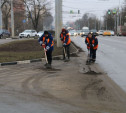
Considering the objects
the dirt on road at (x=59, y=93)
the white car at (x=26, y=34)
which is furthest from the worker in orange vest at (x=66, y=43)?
the white car at (x=26, y=34)

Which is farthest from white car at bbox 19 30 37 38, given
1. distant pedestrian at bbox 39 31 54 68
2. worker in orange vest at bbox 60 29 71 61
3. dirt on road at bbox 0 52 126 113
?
dirt on road at bbox 0 52 126 113

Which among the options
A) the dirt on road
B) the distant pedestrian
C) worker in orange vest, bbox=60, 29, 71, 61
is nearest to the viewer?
the dirt on road

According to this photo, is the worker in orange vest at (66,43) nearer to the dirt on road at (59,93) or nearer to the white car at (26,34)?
the dirt on road at (59,93)

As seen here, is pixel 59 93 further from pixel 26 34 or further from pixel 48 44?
pixel 26 34

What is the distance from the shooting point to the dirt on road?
4.95 m

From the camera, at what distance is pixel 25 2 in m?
55.4

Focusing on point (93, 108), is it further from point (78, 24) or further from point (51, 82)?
point (78, 24)

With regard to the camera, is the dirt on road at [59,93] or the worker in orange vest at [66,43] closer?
the dirt on road at [59,93]

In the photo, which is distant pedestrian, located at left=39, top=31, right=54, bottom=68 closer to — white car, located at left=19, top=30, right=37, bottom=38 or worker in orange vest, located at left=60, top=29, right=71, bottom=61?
worker in orange vest, located at left=60, top=29, right=71, bottom=61

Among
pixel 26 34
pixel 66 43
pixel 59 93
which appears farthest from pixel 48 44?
pixel 26 34

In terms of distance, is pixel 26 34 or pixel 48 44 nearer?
pixel 48 44

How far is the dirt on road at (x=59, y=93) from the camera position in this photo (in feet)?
16.3

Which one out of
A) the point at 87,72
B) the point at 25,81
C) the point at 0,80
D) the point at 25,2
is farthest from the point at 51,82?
the point at 25,2

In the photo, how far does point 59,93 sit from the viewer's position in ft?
20.1
